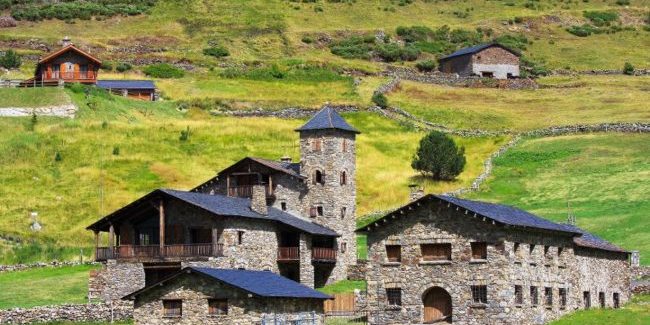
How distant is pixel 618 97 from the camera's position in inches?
6093

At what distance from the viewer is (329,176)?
90312 millimetres

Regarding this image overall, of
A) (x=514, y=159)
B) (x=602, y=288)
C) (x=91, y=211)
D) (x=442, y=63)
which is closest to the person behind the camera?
(x=602, y=288)

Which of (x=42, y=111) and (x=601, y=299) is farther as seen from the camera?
(x=42, y=111)

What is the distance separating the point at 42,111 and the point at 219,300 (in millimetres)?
73452

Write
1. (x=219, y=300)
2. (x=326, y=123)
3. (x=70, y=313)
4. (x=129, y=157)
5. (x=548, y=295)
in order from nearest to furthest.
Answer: (x=219, y=300) < (x=70, y=313) < (x=548, y=295) < (x=326, y=123) < (x=129, y=157)

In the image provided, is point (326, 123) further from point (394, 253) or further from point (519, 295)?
point (519, 295)

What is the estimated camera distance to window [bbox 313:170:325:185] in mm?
90250

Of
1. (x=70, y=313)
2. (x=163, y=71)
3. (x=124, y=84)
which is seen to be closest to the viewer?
(x=70, y=313)

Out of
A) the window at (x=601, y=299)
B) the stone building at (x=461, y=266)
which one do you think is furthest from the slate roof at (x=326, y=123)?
the window at (x=601, y=299)

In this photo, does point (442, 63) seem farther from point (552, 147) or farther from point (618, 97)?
point (552, 147)

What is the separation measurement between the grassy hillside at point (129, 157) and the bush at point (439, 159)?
1.09 meters

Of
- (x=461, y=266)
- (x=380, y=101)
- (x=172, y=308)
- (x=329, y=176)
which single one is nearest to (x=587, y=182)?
(x=329, y=176)

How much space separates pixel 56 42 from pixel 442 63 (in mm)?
52852

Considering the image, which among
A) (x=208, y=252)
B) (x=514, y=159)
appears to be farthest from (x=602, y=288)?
(x=514, y=159)
